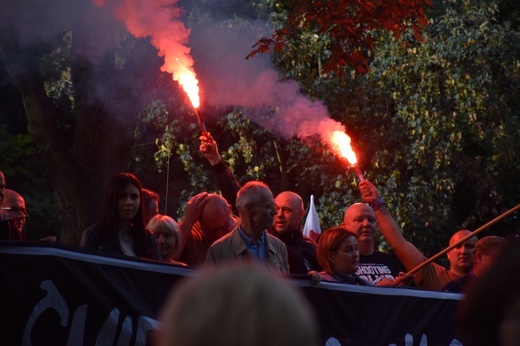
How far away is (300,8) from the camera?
9156 mm

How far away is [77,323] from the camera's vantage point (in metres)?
5.09

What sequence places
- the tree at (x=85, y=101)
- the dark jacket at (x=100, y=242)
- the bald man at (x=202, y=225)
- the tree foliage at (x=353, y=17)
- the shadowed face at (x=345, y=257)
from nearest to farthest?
the dark jacket at (x=100, y=242) < the shadowed face at (x=345, y=257) < the bald man at (x=202, y=225) < the tree foliage at (x=353, y=17) < the tree at (x=85, y=101)

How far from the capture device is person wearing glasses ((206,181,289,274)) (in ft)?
20.4

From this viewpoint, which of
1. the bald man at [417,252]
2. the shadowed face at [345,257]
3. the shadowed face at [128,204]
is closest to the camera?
the shadowed face at [128,204]

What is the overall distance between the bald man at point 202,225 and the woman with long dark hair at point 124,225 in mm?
949

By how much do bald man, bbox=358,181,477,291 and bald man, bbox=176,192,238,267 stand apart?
1136 mm

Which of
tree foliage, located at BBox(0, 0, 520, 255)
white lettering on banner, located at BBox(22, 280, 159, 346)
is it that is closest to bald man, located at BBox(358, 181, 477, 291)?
white lettering on banner, located at BBox(22, 280, 159, 346)

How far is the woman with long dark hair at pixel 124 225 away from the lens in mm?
5895

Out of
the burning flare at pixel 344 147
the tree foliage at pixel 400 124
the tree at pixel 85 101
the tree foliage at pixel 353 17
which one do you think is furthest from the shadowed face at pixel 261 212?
the tree foliage at pixel 400 124

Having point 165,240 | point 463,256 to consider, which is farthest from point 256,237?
point 463,256

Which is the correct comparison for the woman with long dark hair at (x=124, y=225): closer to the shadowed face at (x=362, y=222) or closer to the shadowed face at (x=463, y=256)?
the shadowed face at (x=362, y=222)

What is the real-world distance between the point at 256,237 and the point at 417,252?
1671mm

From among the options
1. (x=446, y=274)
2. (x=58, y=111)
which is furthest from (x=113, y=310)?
(x=58, y=111)

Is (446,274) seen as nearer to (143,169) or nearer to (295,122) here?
(295,122)
